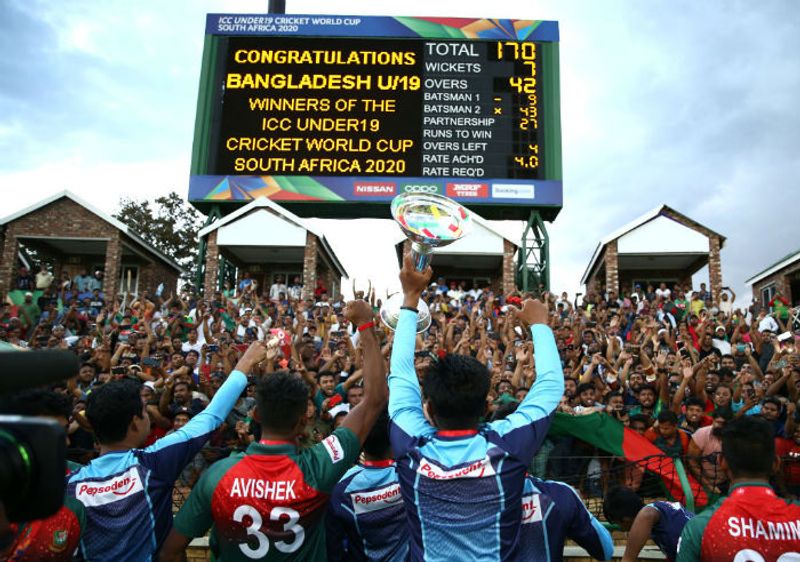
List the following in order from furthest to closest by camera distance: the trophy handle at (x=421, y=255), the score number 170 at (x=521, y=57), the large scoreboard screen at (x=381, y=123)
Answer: the score number 170 at (x=521, y=57) → the large scoreboard screen at (x=381, y=123) → the trophy handle at (x=421, y=255)

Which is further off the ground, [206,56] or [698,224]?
[206,56]

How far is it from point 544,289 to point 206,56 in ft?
36.8

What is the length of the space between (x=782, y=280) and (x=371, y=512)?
21.4 meters

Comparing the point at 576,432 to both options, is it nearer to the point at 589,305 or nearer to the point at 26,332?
the point at 589,305

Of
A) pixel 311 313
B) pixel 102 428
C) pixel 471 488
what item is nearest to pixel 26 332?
pixel 311 313

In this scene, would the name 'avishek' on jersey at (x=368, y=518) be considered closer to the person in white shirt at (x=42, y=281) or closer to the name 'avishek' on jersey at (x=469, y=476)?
the name 'avishek' on jersey at (x=469, y=476)

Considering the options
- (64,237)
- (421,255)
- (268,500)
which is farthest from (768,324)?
(64,237)

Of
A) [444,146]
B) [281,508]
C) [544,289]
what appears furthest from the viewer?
[544,289]

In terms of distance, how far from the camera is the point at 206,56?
691 inches

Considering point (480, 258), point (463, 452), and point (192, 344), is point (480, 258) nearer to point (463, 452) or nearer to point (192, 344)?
point (192, 344)

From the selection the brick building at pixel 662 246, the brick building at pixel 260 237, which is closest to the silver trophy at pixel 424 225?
the brick building at pixel 260 237

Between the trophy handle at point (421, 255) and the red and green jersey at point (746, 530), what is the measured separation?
1472mm

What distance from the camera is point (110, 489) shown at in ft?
8.41

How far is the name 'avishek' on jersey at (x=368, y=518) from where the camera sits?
9.12 feet
